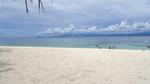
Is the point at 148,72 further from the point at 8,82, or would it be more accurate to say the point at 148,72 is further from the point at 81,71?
the point at 8,82

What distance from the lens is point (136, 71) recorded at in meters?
5.78

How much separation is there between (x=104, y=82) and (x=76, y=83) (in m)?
0.67

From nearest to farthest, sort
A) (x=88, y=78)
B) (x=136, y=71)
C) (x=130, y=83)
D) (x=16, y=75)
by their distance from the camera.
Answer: (x=130, y=83)
(x=88, y=78)
(x=16, y=75)
(x=136, y=71)

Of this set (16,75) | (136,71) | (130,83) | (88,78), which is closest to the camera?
(130,83)

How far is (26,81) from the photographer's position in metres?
4.78

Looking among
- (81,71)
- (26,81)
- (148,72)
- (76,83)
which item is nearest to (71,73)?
(81,71)

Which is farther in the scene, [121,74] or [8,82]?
[121,74]

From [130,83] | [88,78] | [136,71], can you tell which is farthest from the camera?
[136,71]

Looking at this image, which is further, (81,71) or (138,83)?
(81,71)

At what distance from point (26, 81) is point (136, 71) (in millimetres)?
3141

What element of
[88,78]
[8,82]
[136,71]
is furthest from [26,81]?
[136,71]

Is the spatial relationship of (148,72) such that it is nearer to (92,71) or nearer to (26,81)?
(92,71)

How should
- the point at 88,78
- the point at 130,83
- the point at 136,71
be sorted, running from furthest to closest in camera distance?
the point at 136,71 → the point at 88,78 → the point at 130,83

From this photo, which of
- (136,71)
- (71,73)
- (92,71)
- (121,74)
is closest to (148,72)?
(136,71)
